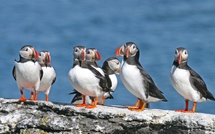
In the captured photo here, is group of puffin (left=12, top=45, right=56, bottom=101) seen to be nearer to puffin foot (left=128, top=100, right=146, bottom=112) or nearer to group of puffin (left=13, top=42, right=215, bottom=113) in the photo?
group of puffin (left=13, top=42, right=215, bottom=113)

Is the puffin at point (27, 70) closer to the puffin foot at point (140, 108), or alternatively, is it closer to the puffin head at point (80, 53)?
the puffin head at point (80, 53)

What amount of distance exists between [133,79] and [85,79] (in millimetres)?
738

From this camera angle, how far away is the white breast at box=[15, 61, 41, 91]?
482 inches

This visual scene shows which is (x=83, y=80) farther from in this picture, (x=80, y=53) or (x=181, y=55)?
(x=181, y=55)

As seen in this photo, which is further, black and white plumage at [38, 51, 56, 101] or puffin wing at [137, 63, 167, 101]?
black and white plumage at [38, 51, 56, 101]

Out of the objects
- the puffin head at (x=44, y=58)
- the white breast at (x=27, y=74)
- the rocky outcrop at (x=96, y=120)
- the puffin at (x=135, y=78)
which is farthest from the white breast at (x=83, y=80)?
the puffin head at (x=44, y=58)

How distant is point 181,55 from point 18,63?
269cm

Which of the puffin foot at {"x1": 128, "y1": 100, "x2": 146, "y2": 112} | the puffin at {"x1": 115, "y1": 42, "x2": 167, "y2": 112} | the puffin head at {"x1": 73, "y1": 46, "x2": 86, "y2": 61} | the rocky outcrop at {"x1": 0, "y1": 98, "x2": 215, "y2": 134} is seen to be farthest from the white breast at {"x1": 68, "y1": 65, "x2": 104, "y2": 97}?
the puffin foot at {"x1": 128, "y1": 100, "x2": 146, "y2": 112}

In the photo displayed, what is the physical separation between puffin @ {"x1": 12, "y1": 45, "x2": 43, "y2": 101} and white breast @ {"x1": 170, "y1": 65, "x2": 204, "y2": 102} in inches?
90.2

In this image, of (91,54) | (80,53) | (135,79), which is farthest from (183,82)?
(91,54)

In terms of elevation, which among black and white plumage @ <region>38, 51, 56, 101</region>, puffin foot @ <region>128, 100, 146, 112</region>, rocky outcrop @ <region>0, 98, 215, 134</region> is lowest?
rocky outcrop @ <region>0, 98, 215, 134</region>

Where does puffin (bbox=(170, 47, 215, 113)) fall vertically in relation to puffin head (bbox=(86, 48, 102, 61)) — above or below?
below

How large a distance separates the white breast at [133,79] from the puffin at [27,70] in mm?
1668

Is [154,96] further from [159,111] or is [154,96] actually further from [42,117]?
[42,117]
